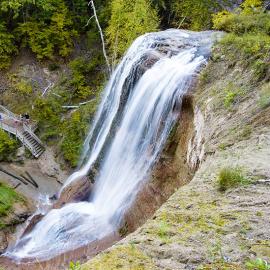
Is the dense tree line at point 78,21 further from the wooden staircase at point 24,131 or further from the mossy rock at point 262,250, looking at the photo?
the mossy rock at point 262,250

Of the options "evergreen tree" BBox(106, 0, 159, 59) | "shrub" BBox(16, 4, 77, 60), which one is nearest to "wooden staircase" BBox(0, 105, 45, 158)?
"shrub" BBox(16, 4, 77, 60)

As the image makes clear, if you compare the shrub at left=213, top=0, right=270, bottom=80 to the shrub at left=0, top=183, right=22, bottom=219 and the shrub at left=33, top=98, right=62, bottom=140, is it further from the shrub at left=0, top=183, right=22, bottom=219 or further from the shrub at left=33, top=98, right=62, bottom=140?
the shrub at left=0, top=183, right=22, bottom=219

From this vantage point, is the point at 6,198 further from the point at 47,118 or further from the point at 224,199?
the point at 224,199

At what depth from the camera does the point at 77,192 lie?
16562 mm

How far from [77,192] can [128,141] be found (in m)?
3.40

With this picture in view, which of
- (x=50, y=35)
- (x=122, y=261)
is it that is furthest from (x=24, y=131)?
(x=122, y=261)

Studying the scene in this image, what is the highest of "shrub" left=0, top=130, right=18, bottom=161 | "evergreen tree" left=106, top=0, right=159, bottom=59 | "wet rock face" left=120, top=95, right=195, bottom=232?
"evergreen tree" left=106, top=0, right=159, bottom=59

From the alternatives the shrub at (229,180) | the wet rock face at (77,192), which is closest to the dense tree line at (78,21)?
the wet rock face at (77,192)

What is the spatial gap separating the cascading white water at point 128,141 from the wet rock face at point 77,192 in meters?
0.42

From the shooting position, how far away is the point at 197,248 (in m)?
4.27

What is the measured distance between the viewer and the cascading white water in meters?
13.2

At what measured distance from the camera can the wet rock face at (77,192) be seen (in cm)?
1602

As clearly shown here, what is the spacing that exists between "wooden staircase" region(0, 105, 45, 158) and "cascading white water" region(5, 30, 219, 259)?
18.7 feet

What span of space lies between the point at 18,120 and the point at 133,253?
19954mm
